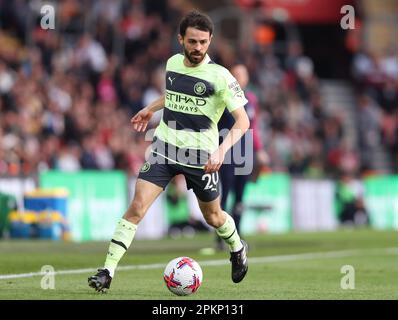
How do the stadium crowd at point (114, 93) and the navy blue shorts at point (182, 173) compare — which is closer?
the navy blue shorts at point (182, 173)

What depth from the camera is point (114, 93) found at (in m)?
25.2

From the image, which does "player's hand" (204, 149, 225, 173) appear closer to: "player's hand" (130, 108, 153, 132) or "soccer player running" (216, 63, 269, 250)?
"player's hand" (130, 108, 153, 132)

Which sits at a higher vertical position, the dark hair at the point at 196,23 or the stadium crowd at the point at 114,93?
the stadium crowd at the point at 114,93

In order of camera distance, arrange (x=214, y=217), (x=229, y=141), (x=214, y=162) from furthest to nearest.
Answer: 1. (x=214, y=217)
2. (x=229, y=141)
3. (x=214, y=162)

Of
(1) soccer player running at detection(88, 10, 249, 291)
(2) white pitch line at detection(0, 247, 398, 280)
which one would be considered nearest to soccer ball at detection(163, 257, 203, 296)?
(1) soccer player running at detection(88, 10, 249, 291)

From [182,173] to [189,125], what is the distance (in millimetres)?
445

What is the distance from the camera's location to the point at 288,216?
26.6 meters

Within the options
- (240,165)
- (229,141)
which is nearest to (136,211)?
(229,141)

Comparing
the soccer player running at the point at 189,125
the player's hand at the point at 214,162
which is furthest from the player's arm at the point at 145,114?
the player's hand at the point at 214,162

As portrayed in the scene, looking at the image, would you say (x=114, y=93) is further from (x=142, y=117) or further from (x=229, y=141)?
(x=229, y=141)

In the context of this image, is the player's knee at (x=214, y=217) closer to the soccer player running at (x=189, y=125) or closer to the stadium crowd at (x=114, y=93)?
the soccer player running at (x=189, y=125)

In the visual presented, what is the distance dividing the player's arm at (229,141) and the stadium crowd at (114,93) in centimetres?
1087

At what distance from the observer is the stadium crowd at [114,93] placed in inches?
872
